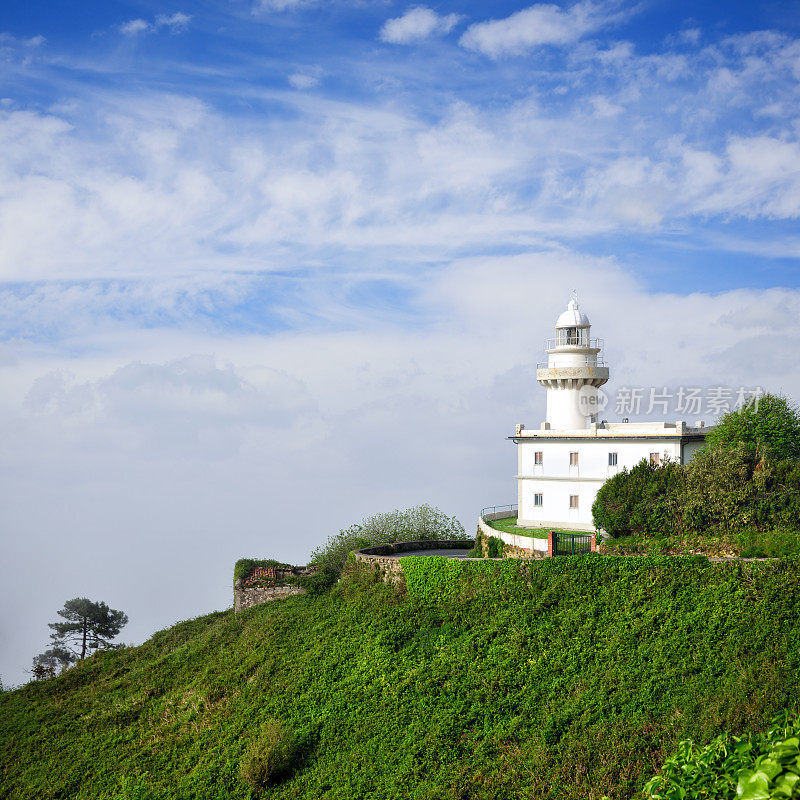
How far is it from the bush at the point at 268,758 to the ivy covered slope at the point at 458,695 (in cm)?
6

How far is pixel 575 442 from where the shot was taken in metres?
36.9

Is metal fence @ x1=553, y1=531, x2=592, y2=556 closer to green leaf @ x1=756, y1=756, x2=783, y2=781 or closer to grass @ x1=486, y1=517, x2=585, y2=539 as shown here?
grass @ x1=486, y1=517, x2=585, y2=539

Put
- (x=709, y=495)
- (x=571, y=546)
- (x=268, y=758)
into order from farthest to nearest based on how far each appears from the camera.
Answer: (x=709, y=495), (x=571, y=546), (x=268, y=758)

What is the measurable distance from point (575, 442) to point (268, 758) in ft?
75.9

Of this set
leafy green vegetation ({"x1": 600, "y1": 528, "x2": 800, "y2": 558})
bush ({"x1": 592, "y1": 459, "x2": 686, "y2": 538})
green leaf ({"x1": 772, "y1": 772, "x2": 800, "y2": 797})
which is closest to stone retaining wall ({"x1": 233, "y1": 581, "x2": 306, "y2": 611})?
bush ({"x1": 592, "y1": 459, "x2": 686, "y2": 538})

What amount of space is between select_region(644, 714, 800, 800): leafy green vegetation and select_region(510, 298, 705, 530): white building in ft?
95.4

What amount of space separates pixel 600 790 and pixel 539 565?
8.50 m

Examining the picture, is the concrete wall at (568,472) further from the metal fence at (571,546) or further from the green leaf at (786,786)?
the green leaf at (786,786)

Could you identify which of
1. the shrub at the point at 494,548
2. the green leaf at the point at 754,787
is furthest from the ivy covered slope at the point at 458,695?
the green leaf at the point at 754,787

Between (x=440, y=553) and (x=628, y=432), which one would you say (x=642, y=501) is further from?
(x=440, y=553)

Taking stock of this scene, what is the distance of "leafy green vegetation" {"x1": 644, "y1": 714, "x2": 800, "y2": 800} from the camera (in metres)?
5.28

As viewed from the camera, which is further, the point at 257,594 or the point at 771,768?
the point at 257,594

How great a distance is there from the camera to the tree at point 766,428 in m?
33.2

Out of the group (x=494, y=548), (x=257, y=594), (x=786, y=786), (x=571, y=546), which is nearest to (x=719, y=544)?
(x=571, y=546)
